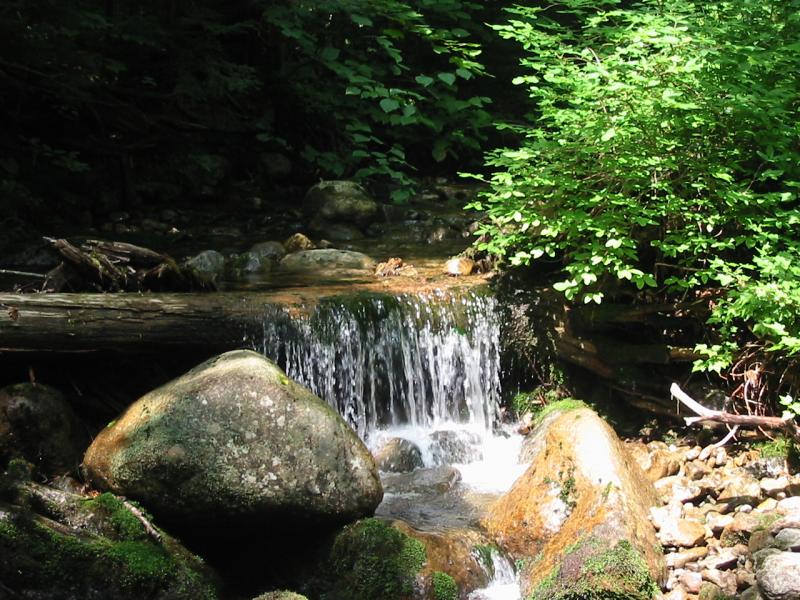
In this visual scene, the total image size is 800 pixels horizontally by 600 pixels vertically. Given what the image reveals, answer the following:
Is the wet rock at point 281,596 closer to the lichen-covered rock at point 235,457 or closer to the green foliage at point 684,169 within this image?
the lichen-covered rock at point 235,457

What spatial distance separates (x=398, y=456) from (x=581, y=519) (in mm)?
1535

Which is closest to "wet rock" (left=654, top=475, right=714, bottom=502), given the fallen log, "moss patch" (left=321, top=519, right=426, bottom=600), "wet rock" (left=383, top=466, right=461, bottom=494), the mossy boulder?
A: "wet rock" (left=383, top=466, right=461, bottom=494)

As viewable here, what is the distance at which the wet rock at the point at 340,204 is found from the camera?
955 cm

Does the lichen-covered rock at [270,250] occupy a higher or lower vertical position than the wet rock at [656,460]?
higher

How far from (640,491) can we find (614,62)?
283 centimetres

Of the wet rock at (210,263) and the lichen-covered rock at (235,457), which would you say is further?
the wet rock at (210,263)

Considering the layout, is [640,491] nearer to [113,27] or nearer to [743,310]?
[743,310]

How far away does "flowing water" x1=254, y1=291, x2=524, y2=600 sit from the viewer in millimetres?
5840

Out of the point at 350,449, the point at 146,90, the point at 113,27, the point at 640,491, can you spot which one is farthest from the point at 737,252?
the point at 146,90

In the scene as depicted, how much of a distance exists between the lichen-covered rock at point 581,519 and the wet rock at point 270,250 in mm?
3962

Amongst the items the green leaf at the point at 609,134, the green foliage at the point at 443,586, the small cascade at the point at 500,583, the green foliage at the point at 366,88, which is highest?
the green foliage at the point at 366,88

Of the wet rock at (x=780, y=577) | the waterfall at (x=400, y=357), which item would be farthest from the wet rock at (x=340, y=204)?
the wet rock at (x=780, y=577)

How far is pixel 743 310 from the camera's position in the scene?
15.5ft

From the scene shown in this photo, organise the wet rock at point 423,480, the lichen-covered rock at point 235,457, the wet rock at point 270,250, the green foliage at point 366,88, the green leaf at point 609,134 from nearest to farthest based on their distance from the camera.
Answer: the lichen-covered rock at point 235,457, the green leaf at point 609,134, the wet rock at point 423,480, the wet rock at point 270,250, the green foliage at point 366,88
